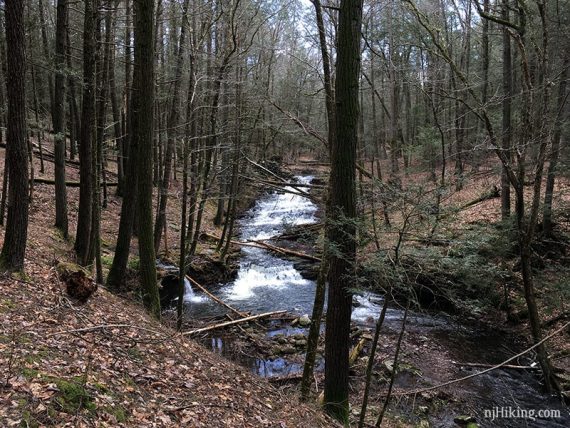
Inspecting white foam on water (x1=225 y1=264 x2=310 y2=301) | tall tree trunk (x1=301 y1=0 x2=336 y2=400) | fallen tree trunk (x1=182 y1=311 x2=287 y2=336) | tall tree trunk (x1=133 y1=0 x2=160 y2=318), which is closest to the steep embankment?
tall tree trunk (x1=301 y1=0 x2=336 y2=400)

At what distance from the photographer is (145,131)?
7.96 meters

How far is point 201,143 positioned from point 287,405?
975 centimetres

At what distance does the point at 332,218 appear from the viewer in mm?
5711

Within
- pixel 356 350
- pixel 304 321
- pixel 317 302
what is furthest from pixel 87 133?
pixel 356 350

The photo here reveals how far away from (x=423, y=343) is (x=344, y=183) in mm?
6364

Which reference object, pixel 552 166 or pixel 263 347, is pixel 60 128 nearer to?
pixel 263 347

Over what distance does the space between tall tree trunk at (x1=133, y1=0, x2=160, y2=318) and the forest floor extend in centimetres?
67

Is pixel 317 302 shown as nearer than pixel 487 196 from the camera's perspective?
Yes

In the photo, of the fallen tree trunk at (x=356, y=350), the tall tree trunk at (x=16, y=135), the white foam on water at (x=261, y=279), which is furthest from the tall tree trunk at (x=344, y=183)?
the white foam on water at (x=261, y=279)

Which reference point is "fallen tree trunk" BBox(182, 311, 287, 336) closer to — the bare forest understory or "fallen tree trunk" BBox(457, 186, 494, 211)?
the bare forest understory

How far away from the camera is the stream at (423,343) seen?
772cm

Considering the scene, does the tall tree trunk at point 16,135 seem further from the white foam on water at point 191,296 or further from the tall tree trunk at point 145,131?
the white foam on water at point 191,296

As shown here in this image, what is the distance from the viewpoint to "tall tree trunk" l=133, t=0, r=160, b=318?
25.1 feet

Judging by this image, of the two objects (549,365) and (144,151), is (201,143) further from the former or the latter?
(549,365)
